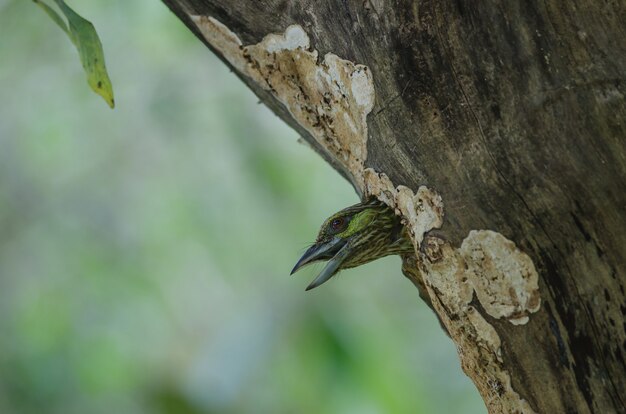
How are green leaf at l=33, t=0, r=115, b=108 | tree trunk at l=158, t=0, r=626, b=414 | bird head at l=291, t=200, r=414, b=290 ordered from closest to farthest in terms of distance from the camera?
tree trunk at l=158, t=0, r=626, b=414
green leaf at l=33, t=0, r=115, b=108
bird head at l=291, t=200, r=414, b=290

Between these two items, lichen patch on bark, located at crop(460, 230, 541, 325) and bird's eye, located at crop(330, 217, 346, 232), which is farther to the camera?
bird's eye, located at crop(330, 217, 346, 232)

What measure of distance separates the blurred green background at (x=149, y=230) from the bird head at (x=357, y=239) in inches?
152

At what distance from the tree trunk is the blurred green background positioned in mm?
4944

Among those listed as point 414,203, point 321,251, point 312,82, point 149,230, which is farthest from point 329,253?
point 149,230

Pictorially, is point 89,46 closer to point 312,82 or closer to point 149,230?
point 312,82

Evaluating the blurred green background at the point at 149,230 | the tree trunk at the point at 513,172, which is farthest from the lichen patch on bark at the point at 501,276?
the blurred green background at the point at 149,230

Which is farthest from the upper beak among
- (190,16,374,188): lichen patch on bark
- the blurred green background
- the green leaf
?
the blurred green background

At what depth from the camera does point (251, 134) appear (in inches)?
331

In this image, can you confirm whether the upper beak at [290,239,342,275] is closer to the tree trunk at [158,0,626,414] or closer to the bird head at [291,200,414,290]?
the bird head at [291,200,414,290]

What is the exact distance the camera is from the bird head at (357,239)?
3.70 m

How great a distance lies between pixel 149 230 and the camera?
8523mm

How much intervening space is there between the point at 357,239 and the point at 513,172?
1272 millimetres

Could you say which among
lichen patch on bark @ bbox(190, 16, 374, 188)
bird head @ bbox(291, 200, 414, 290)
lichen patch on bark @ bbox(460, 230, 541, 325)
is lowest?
lichen patch on bark @ bbox(460, 230, 541, 325)

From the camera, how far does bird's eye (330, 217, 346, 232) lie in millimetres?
3896
